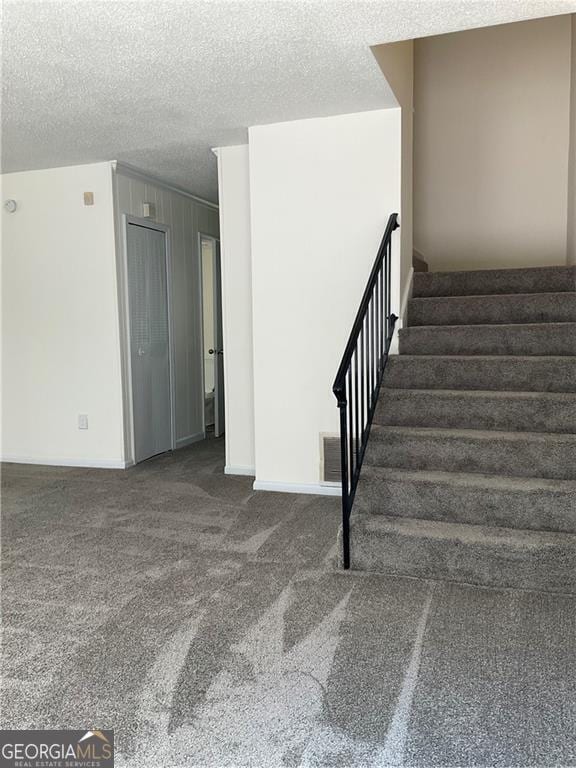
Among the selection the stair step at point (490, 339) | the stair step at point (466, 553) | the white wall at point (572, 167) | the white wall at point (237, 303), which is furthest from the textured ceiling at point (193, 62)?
the stair step at point (466, 553)

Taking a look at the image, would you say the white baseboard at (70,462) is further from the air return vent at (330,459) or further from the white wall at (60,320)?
the air return vent at (330,459)

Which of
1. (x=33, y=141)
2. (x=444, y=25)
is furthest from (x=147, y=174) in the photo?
(x=444, y=25)

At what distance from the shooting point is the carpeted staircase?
2633 millimetres

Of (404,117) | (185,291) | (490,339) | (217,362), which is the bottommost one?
(217,362)

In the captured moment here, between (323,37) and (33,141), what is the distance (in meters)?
2.41

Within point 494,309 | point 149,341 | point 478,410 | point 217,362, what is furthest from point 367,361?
point 217,362

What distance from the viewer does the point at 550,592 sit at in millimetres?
2520

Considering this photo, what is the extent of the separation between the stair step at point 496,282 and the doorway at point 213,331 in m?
2.55

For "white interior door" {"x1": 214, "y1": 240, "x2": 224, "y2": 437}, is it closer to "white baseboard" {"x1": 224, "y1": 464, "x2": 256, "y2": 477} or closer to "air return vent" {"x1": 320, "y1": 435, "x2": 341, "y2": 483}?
"white baseboard" {"x1": 224, "y1": 464, "x2": 256, "y2": 477}

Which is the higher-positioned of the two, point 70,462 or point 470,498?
point 470,498

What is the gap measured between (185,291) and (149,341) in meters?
0.78

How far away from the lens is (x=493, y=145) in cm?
502

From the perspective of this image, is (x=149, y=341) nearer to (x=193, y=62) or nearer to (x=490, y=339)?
(x=193, y=62)

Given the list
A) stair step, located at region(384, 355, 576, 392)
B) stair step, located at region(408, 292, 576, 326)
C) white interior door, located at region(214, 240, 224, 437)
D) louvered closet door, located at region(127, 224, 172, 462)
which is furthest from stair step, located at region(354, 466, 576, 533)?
white interior door, located at region(214, 240, 224, 437)
